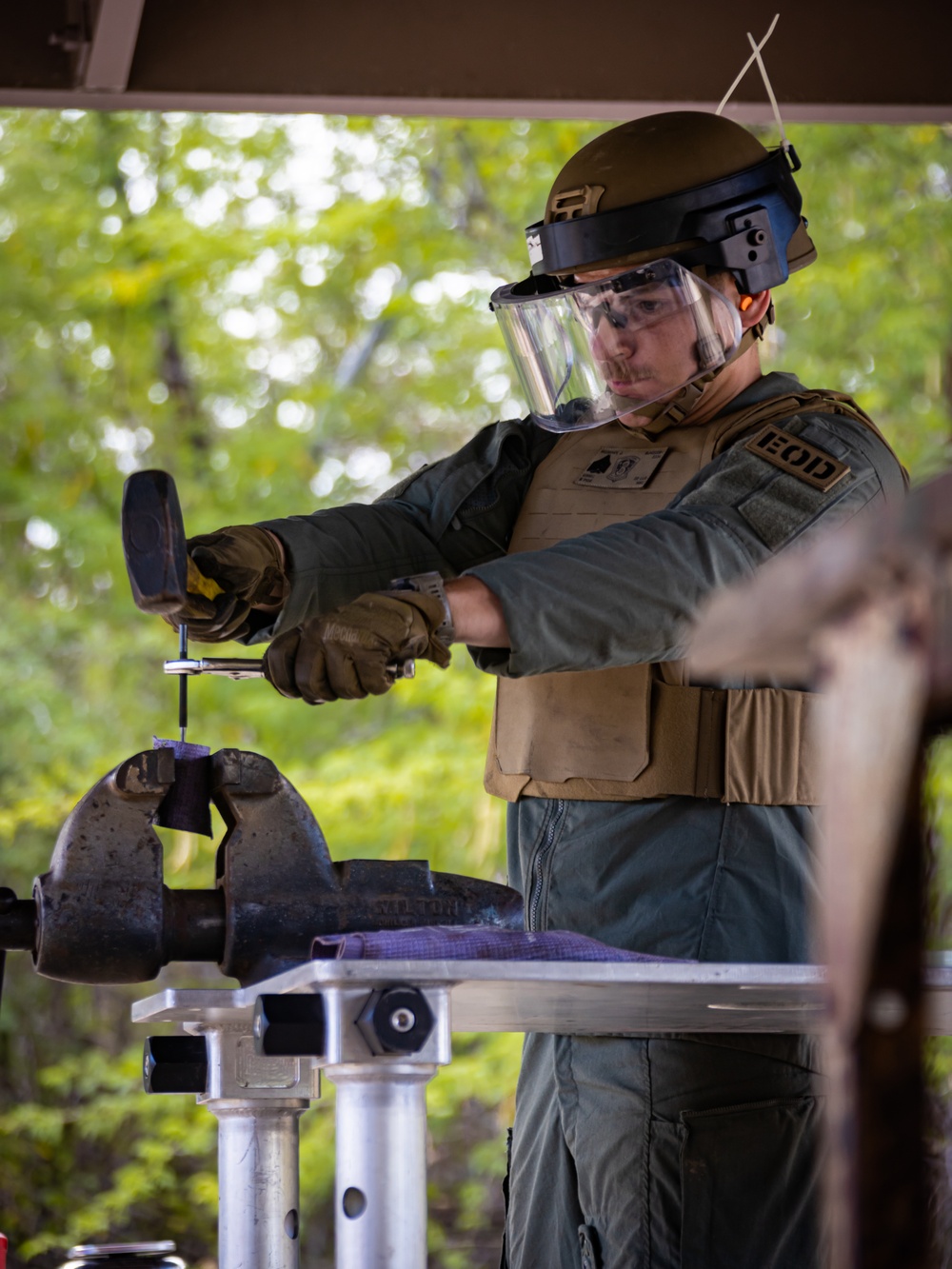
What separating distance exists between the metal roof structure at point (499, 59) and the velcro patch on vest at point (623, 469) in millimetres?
1113

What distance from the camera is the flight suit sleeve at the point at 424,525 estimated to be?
260cm

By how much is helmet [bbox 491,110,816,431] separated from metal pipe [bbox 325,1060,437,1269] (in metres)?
1.31

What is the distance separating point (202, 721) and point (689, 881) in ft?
18.6

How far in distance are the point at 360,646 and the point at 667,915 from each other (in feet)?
2.19

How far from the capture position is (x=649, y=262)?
2551 mm

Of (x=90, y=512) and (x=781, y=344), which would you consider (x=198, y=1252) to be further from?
(x=781, y=344)

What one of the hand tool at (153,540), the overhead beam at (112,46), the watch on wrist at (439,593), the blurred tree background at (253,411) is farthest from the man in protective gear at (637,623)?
the blurred tree background at (253,411)

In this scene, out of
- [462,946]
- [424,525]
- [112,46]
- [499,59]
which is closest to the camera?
[462,946]

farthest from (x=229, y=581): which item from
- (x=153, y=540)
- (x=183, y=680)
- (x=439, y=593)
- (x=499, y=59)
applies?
(x=499, y=59)

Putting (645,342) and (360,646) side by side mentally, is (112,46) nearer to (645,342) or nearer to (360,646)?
(645,342)

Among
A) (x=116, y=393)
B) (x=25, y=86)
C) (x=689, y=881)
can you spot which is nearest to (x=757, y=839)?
(x=689, y=881)

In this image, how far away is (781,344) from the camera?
26.0 ft

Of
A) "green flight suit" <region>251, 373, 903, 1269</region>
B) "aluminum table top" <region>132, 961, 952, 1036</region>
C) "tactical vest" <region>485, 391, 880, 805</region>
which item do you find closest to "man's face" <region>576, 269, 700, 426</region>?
"tactical vest" <region>485, 391, 880, 805</region>

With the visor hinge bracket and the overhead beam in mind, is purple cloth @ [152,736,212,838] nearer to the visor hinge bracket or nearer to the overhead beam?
the visor hinge bracket
